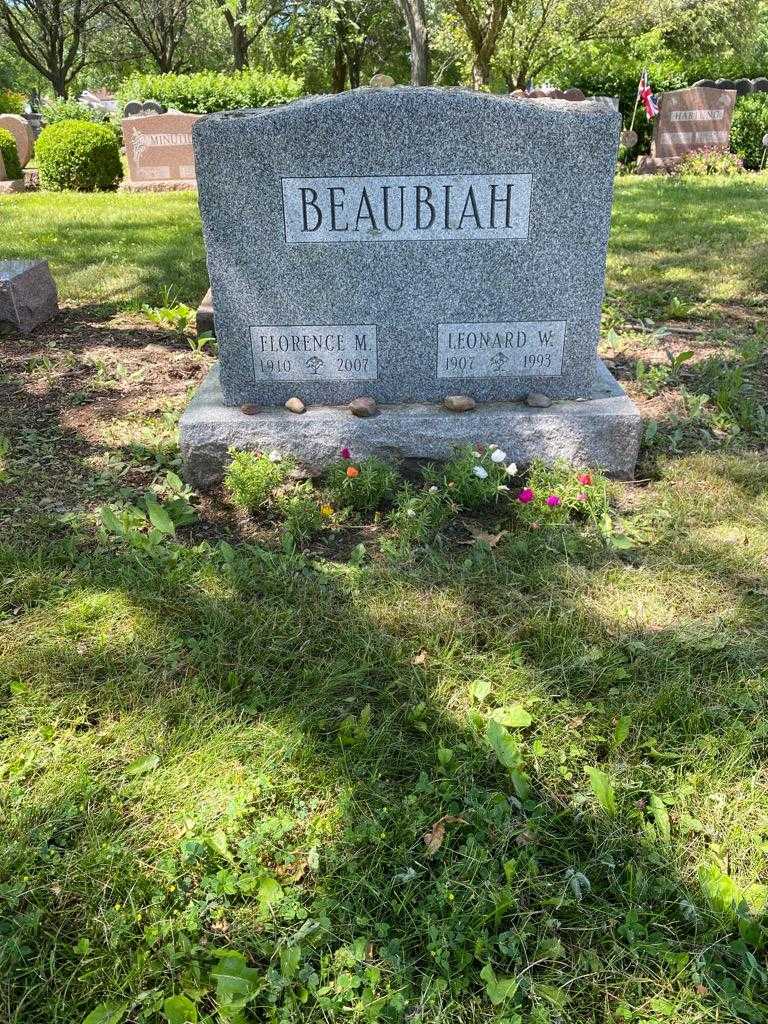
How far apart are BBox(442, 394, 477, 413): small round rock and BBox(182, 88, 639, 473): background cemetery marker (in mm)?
68

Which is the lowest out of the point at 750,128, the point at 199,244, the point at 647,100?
the point at 199,244

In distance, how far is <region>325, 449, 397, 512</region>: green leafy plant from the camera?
314 centimetres

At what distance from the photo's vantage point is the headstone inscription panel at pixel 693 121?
14680mm

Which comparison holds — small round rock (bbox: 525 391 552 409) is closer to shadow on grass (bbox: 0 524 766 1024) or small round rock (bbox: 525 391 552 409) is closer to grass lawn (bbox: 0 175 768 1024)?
grass lawn (bbox: 0 175 768 1024)

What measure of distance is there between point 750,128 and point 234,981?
16.9 meters

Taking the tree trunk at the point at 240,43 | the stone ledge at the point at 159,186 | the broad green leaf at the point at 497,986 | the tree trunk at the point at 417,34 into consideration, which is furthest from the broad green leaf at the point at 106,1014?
the tree trunk at the point at 240,43

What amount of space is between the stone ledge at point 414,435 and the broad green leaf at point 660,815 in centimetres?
176

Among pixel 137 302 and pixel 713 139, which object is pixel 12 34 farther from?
pixel 137 302

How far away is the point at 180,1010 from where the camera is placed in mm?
1451

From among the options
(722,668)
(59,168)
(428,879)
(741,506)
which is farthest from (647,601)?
(59,168)

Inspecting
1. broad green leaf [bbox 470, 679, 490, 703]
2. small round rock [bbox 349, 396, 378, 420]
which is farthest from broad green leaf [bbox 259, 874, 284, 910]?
small round rock [bbox 349, 396, 378, 420]

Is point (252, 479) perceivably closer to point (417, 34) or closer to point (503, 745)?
point (503, 745)

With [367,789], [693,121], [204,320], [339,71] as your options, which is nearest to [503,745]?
[367,789]

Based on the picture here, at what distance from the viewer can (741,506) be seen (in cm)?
305
